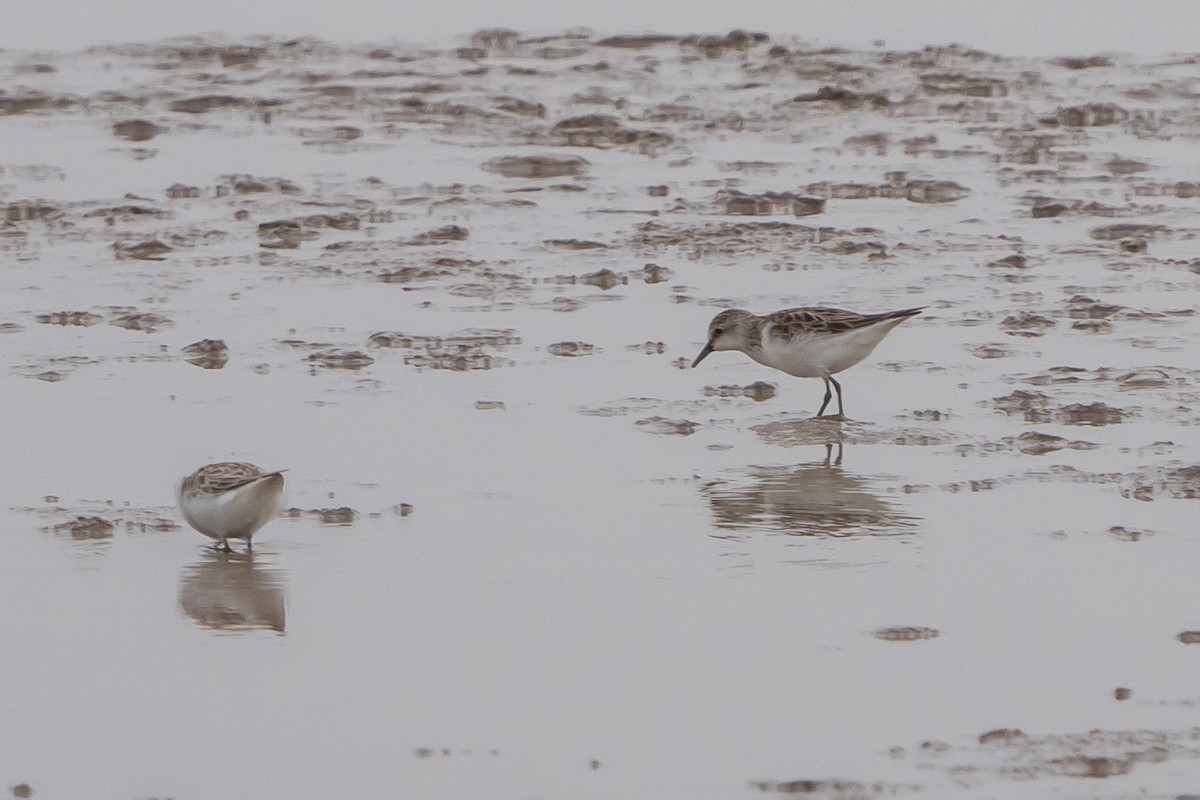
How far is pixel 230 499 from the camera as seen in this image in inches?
294

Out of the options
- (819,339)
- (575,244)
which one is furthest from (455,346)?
(575,244)

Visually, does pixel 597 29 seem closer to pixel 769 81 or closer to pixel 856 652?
pixel 769 81

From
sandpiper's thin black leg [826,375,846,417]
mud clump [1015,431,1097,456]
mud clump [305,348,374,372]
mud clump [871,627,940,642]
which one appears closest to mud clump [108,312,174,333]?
mud clump [305,348,374,372]

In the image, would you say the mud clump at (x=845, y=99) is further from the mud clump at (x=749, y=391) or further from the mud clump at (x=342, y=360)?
the mud clump at (x=342, y=360)

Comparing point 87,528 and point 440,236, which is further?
point 440,236

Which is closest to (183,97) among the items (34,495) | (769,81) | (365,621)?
(769,81)

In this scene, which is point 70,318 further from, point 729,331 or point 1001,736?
point 1001,736

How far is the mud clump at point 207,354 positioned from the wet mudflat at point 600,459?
95 millimetres

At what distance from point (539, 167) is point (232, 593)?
396 inches

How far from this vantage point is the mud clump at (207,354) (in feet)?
35.9

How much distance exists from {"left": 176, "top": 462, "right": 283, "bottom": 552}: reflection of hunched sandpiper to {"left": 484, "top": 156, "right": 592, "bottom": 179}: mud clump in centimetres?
939

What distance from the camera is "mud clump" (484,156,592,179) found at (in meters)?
16.9

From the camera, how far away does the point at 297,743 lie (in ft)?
19.2

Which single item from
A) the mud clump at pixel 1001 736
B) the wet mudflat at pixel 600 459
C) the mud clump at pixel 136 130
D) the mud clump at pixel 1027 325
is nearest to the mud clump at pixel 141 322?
the wet mudflat at pixel 600 459
